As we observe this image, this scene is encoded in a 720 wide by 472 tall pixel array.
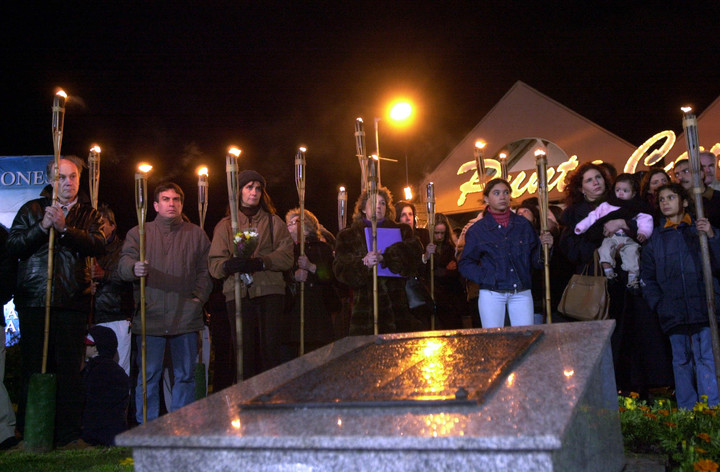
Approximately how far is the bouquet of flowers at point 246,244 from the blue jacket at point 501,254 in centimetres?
189

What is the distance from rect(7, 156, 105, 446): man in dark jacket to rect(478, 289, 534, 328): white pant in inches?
133

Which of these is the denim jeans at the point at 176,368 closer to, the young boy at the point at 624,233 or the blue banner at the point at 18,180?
the young boy at the point at 624,233

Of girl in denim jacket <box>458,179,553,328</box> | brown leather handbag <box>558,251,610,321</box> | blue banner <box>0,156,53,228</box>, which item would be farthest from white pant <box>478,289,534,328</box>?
blue banner <box>0,156,53,228</box>

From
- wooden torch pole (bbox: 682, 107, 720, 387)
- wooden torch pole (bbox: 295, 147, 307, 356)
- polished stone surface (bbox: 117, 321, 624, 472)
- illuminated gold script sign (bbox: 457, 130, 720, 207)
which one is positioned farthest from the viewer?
illuminated gold script sign (bbox: 457, 130, 720, 207)

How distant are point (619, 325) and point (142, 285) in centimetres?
419

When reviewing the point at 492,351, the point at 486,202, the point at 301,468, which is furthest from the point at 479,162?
the point at 301,468

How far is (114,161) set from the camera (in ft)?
46.9

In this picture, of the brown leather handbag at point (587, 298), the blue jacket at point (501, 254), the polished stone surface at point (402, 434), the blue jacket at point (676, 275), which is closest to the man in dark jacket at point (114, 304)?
the blue jacket at point (501, 254)

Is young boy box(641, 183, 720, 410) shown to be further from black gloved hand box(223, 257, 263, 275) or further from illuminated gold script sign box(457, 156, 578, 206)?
illuminated gold script sign box(457, 156, 578, 206)

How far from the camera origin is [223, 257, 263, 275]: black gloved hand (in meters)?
5.40

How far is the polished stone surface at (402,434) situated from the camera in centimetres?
190

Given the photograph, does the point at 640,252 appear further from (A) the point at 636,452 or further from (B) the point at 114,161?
(B) the point at 114,161

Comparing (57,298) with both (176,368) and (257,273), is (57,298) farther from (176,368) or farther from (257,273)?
(257,273)

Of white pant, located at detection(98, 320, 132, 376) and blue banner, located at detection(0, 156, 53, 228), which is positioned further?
blue banner, located at detection(0, 156, 53, 228)
